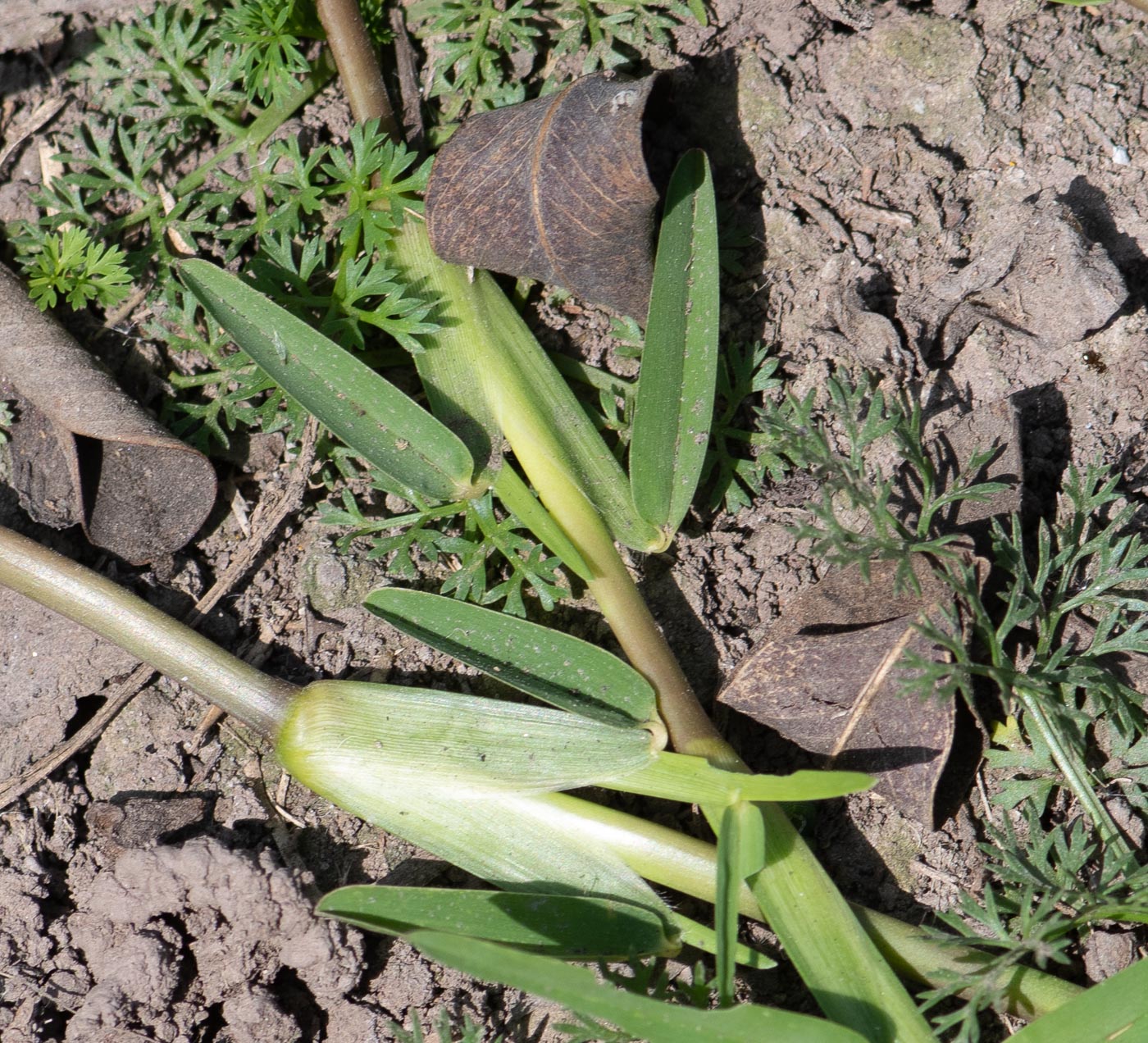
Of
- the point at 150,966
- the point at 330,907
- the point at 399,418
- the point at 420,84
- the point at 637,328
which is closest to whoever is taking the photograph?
the point at 330,907

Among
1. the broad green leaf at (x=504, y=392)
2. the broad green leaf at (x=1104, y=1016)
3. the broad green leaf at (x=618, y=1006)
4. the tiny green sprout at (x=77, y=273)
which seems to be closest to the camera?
the broad green leaf at (x=618, y=1006)

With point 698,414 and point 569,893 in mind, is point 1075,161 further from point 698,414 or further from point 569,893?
point 569,893

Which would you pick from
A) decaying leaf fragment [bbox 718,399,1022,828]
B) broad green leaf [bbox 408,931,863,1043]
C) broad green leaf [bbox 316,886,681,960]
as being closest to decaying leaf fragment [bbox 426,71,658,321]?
decaying leaf fragment [bbox 718,399,1022,828]

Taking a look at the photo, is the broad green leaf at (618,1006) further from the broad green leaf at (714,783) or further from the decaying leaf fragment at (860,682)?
the decaying leaf fragment at (860,682)

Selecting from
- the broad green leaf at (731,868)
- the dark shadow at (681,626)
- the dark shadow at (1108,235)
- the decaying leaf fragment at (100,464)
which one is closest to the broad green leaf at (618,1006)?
the broad green leaf at (731,868)

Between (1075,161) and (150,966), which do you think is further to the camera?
(1075,161)

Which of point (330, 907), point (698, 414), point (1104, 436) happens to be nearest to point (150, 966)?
point (330, 907)
